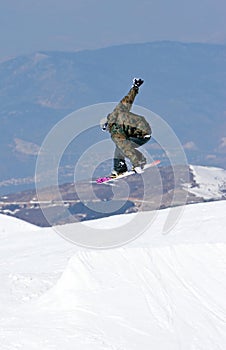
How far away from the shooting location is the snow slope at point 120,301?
63.2 ft

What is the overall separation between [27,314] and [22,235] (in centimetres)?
2159

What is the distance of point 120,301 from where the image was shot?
2206 centimetres

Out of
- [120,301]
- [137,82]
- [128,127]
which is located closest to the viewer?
[137,82]

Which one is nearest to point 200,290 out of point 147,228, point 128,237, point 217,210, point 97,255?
point 97,255

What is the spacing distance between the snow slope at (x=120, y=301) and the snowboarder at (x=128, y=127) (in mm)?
4917

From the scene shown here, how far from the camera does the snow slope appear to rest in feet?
63.2

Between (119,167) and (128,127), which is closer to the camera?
(128,127)

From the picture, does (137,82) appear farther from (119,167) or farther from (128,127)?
(119,167)

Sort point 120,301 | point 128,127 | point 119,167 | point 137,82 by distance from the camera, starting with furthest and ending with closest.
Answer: point 119,167 → point 120,301 → point 128,127 → point 137,82

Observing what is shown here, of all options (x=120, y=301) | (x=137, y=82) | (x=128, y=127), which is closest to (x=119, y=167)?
(x=128, y=127)

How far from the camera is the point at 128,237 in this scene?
35.7 m

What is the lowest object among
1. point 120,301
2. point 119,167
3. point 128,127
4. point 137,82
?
point 120,301

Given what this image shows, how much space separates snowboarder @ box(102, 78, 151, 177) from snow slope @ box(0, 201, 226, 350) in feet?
16.1

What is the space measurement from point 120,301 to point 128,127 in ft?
19.9
